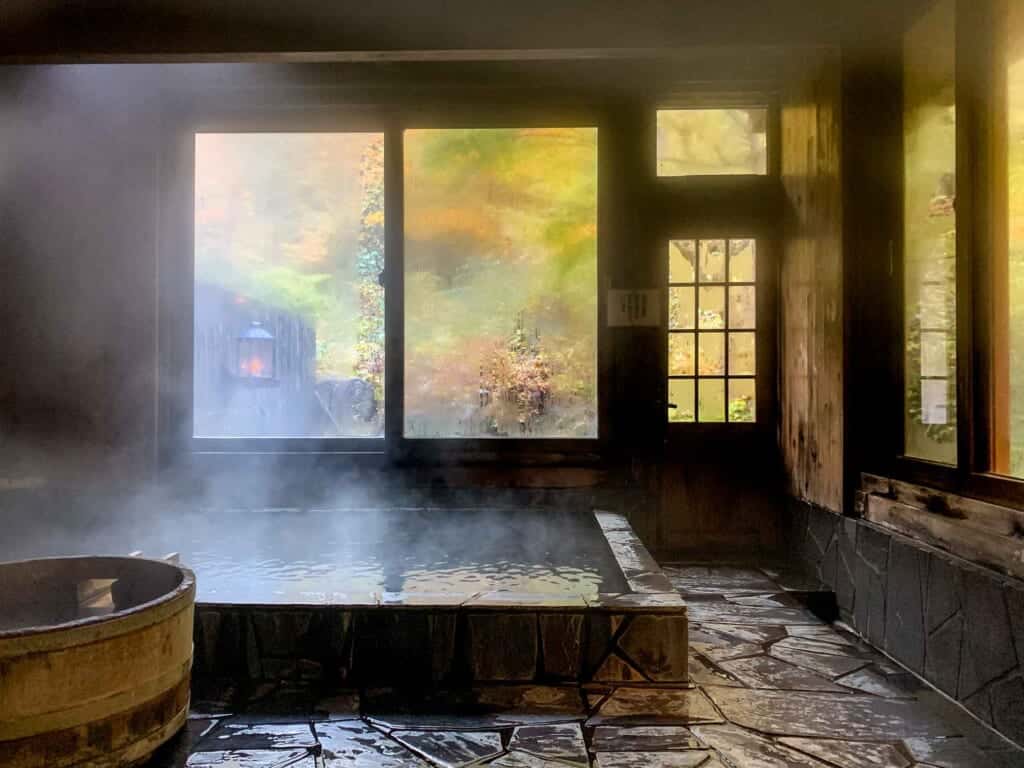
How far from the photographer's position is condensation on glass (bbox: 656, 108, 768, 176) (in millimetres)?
4836

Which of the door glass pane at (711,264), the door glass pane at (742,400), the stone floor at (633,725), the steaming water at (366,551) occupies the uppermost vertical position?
the door glass pane at (711,264)

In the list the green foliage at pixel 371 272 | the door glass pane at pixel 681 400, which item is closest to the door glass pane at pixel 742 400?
the door glass pane at pixel 681 400

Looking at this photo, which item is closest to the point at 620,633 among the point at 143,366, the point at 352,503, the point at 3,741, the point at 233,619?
the point at 233,619

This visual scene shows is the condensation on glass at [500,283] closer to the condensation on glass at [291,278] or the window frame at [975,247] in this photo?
the condensation on glass at [291,278]

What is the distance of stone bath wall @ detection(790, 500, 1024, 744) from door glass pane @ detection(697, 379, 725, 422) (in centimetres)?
114

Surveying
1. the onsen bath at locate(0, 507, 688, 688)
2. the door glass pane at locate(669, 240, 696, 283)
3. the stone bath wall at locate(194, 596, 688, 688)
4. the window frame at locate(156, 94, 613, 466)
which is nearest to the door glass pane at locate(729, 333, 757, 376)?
the door glass pane at locate(669, 240, 696, 283)

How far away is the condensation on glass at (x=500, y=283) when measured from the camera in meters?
4.96

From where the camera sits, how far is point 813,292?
164 inches

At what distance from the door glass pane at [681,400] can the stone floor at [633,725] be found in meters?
2.02

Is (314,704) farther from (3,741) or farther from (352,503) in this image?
(352,503)

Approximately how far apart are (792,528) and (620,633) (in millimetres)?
2294

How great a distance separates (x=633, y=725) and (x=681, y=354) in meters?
2.91

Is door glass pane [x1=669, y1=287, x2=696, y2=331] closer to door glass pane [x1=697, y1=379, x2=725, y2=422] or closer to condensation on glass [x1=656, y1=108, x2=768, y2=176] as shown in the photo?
door glass pane [x1=697, y1=379, x2=725, y2=422]

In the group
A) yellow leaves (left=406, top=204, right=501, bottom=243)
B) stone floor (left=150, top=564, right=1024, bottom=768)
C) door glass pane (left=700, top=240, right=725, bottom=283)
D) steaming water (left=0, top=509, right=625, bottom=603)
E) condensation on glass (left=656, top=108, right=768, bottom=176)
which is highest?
condensation on glass (left=656, top=108, right=768, bottom=176)
